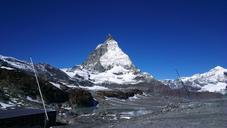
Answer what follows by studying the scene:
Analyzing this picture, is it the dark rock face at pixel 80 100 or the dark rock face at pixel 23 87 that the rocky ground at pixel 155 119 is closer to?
the dark rock face at pixel 23 87

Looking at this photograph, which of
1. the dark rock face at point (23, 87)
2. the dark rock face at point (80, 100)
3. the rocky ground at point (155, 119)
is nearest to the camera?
the rocky ground at point (155, 119)

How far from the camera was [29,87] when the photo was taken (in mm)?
97625

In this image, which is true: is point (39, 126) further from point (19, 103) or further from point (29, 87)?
point (29, 87)

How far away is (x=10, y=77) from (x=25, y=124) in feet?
188

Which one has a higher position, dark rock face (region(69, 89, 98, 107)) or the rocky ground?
dark rock face (region(69, 89, 98, 107))

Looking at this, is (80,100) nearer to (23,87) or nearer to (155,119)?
(23,87)

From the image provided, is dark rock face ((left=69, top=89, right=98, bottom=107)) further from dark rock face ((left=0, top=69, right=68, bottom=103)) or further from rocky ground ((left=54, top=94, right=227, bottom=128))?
rocky ground ((left=54, top=94, right=227, bottom=128))

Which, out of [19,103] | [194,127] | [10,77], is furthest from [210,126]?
[10,77]

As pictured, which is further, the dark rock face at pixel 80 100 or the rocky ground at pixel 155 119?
the dark rock face at pixel 80 100

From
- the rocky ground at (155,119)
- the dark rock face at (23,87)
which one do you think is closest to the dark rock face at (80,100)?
→ the dark rock face at (23,87)

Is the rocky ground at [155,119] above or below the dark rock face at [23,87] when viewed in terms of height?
below

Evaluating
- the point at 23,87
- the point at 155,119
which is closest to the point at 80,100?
Answer: the point at 23,87

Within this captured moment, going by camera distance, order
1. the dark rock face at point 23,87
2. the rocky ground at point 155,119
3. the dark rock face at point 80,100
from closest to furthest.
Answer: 1. the rocky ground at point 155,119
2. the dark rock face at point 23,87
3. the dark rock face at point 80,100

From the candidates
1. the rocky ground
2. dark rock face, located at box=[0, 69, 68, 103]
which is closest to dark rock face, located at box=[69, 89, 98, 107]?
dark rock face, located at box=[0, 69, 68, 103]
